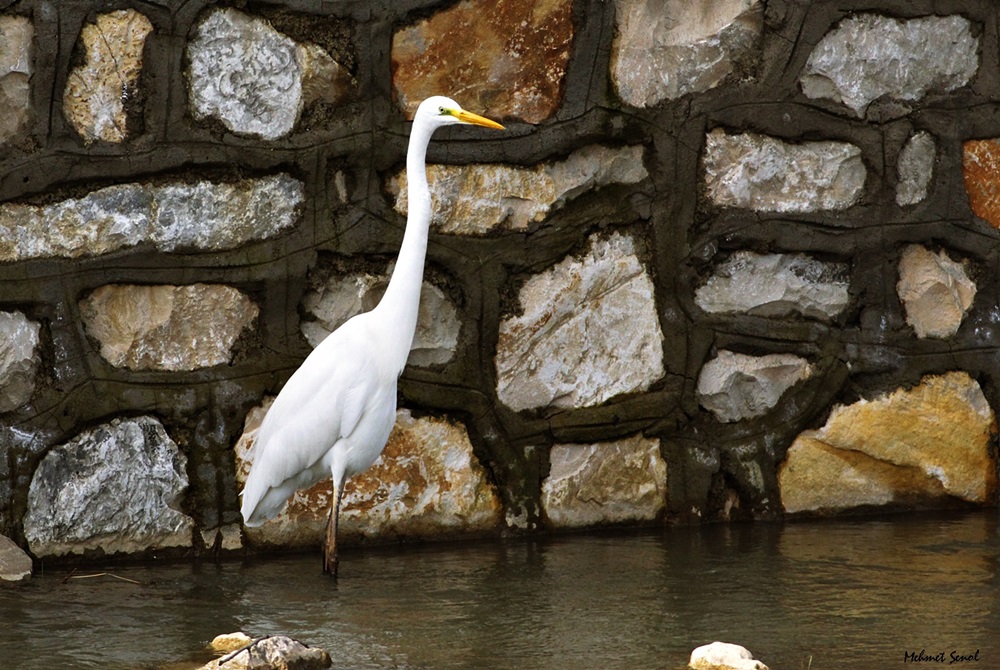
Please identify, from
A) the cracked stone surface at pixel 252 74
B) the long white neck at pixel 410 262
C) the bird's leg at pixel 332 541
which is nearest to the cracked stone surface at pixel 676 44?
the long white neck at pixel 410 262

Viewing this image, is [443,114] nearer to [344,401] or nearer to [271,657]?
[344,401]

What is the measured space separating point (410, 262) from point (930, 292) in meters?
1.96

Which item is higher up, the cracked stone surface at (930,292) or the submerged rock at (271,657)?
the cracked stone surface at (930,292)

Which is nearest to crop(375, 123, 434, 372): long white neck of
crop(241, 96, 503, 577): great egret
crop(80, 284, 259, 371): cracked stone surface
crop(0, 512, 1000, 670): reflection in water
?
crop(241, 96, 503, 577): great egret

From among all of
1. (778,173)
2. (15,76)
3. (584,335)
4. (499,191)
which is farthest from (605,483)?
(15,76)

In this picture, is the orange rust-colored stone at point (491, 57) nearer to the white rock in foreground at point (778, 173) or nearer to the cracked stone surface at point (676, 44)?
the cracked stone surface at point (676, 44)

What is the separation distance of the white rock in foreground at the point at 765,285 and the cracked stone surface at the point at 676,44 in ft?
2.11

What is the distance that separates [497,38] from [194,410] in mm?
1592

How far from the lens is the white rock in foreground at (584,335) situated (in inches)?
178

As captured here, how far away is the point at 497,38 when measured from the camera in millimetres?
4398

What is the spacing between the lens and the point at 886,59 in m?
4.63

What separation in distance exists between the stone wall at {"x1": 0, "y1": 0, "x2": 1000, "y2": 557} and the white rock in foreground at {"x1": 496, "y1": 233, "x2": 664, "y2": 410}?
0.01m

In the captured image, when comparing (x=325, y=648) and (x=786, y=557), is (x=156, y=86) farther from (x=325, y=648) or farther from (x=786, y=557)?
(x=786, y=557)

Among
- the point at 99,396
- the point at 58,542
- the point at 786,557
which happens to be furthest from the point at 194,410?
the point at 786,557
